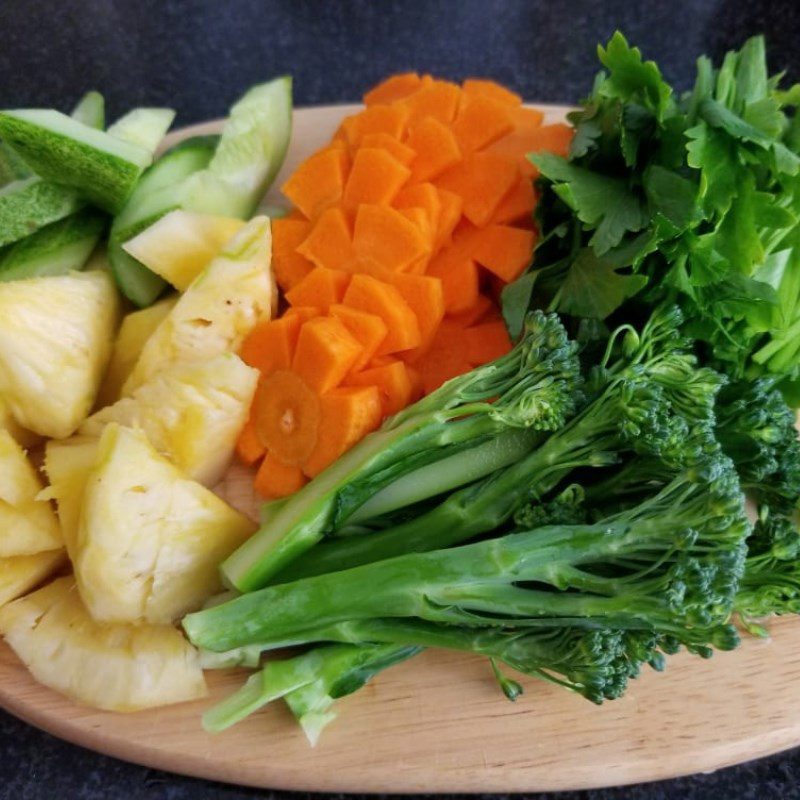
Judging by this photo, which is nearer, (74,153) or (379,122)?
(74,153)

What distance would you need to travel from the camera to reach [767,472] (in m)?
1.62

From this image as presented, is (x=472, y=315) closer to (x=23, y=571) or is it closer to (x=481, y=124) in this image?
(x=481, y=124)

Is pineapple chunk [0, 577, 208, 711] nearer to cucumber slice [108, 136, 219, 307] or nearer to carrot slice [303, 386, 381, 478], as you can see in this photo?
carrot slice [303, 386, 381, 478]

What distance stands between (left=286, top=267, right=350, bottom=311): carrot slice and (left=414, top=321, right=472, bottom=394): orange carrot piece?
0.27m

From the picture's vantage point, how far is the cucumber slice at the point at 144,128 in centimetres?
218

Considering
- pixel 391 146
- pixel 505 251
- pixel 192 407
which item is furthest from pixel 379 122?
pixel 192 407

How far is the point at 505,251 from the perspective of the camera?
1965mm

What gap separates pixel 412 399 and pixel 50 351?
831 millimetres

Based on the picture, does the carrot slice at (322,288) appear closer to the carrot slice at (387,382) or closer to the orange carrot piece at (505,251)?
the carrot slice at (387,382)

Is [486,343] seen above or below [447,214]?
below

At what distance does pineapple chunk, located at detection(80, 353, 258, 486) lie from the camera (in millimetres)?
1694

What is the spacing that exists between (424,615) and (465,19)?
2.66 metres

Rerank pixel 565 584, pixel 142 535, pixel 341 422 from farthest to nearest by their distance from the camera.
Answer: pixel 341 422, pixel 142 535, pixel 565 584

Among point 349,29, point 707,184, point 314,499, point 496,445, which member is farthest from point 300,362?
point 349,29
